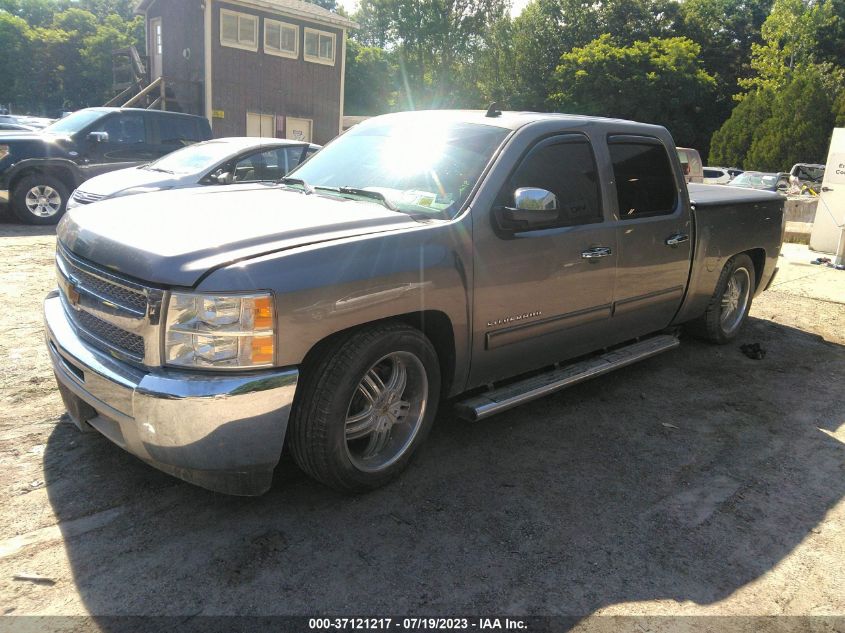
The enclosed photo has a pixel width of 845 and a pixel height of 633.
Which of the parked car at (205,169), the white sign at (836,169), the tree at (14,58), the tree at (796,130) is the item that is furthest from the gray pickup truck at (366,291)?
the tree at (14,58)

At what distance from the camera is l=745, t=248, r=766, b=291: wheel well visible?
6480 mm

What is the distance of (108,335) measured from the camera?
305cm

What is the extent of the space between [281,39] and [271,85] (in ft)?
5.66

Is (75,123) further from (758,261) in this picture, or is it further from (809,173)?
(809,173)

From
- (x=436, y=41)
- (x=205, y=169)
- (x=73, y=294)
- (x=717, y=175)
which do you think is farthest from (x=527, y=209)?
(x=436, y=41)

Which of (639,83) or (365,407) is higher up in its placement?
(639,83)

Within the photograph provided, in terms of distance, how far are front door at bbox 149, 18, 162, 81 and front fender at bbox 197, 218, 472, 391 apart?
25.0 m

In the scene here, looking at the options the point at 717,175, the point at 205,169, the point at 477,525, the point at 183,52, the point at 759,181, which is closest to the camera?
the point at 477,525

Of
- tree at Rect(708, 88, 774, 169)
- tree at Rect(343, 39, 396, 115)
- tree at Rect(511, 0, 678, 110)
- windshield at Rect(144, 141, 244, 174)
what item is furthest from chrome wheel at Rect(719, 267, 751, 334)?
tree at Rect(343, 39, 396, 115)

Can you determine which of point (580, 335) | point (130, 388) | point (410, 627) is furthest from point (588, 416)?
point (130, 388)

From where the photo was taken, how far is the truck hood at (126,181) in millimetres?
8727

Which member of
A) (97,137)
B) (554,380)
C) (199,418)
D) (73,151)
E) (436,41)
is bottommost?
(554,380)

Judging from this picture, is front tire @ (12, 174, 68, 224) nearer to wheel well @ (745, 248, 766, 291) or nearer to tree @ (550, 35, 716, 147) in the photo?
wheel well @ (745, 248, 766, 291)

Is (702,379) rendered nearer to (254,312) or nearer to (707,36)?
(254,312)
